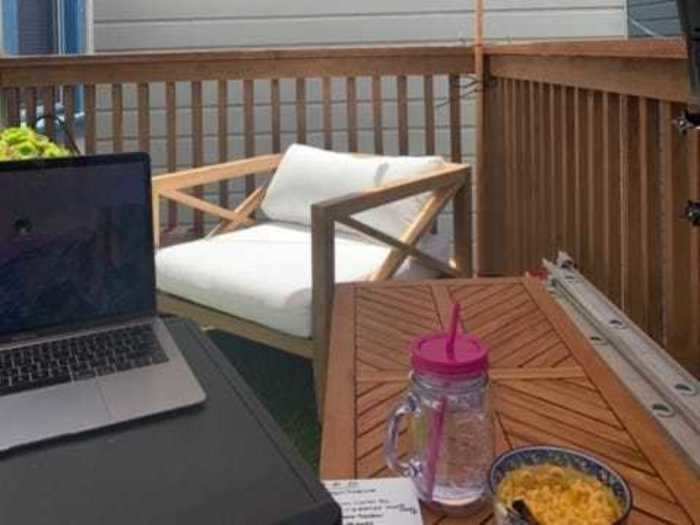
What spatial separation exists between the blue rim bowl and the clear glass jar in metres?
0.02

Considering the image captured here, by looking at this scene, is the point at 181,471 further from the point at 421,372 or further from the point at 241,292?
the point at 241,292

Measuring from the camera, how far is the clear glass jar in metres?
0.86

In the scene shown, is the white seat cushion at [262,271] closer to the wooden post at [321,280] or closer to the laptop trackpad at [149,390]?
the wooden post at [321,280]

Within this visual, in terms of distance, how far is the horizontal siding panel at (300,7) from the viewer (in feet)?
13.5

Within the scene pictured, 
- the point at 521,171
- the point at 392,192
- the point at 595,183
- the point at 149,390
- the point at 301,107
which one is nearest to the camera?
the point at 149,390

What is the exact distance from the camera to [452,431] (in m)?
0.88

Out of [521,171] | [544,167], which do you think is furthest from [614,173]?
[521,171]

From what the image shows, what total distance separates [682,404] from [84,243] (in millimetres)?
839

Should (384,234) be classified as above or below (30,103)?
below

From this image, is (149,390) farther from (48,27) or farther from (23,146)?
(48,27)

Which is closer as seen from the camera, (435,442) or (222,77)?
(435,442)

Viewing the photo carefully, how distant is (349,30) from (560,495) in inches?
145

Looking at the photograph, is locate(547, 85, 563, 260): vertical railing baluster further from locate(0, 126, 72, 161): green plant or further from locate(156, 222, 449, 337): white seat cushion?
locate(0, 126, 72, 161): green plant

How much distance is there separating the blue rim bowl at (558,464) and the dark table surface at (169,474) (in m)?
0.20
